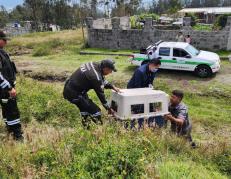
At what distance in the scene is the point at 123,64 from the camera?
1755 cm

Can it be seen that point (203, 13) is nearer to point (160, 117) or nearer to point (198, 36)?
point (198, 36)

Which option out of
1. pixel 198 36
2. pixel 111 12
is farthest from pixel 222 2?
pixel 198 36

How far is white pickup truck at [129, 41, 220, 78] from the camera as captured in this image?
14.5 metres

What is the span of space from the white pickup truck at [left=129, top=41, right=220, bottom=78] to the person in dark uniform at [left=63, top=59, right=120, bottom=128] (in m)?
9.06

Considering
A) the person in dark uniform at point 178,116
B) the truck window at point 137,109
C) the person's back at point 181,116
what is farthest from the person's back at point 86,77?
the person's back at point 181,116

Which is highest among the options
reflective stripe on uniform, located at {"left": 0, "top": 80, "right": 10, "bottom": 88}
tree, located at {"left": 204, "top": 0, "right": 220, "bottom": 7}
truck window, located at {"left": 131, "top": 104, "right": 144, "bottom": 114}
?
tree, located at {"left": 204, "top": 0, "right": 220, "bottom": 7}

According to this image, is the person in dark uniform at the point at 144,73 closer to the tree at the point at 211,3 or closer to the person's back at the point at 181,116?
the person's back at the point at 181,116

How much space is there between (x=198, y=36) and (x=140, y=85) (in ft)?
45.0

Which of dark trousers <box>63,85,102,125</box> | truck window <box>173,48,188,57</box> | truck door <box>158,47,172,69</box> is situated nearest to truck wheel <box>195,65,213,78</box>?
truck window <box>173,48,188,57</box>

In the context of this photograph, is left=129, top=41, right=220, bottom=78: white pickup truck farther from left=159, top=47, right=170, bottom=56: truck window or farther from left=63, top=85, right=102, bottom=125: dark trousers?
left=63, top=85, right=102, bottom=125: dark trousers

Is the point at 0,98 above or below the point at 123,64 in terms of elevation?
above

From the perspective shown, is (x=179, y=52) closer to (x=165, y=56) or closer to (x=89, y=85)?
(x=165, y=56)

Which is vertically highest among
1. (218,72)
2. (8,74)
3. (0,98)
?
(8,74)

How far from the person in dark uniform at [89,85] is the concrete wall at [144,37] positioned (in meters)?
14.6
